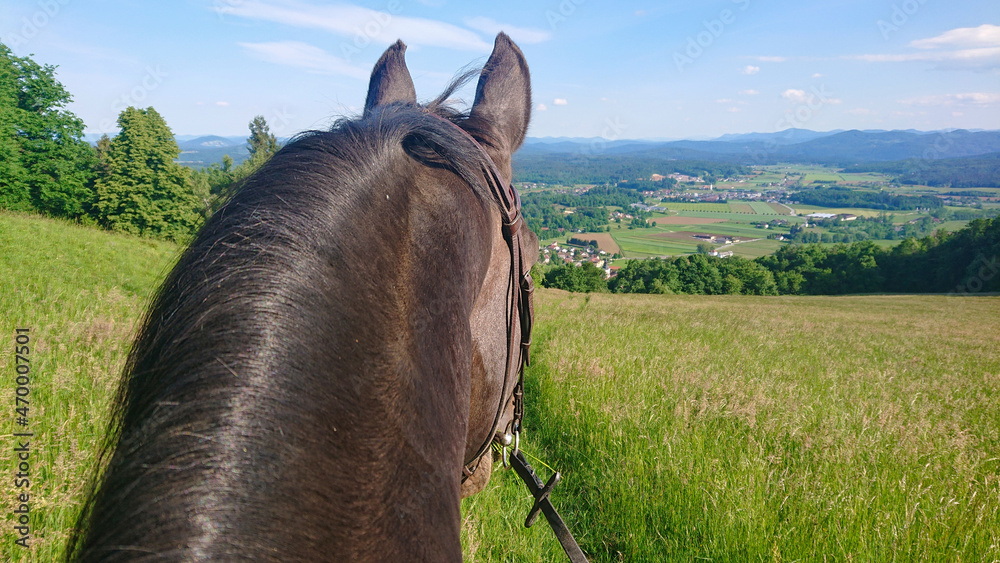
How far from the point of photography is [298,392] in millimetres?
729

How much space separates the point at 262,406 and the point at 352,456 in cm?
16

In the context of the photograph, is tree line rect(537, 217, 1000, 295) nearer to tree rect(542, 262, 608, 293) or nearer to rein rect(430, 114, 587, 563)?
tree rect(542, 262, 608, 293)

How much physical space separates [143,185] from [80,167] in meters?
4.84

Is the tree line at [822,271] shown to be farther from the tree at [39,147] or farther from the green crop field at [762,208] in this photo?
the green crop field at [762,208]

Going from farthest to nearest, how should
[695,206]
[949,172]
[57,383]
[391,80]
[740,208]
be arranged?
[949,172]
[695,206]
[740,208]
[57,383]
[391,80]

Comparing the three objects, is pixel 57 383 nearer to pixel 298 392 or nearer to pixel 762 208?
pixel 298 392

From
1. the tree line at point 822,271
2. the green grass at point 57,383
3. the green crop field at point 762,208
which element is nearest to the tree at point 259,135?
the tree line at point 822,271

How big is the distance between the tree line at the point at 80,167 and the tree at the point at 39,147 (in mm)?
45

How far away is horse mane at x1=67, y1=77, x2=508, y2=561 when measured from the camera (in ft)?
2.05

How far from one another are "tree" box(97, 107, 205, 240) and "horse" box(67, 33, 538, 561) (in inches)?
1434

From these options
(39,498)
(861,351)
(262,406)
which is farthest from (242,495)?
(861,351)

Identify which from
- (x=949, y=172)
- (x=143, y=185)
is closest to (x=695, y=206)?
(x=949, y=172)

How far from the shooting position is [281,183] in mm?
919

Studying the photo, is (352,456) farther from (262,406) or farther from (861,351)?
(861,351)
